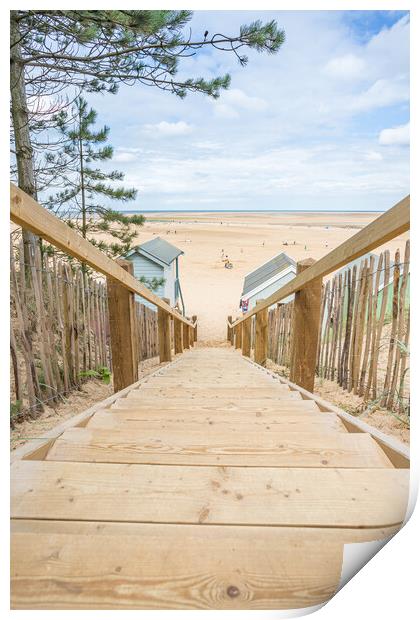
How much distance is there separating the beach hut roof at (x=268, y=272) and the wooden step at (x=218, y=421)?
9.05 metres

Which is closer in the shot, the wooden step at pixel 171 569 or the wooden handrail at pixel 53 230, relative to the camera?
the wooden step at pixel 171 569

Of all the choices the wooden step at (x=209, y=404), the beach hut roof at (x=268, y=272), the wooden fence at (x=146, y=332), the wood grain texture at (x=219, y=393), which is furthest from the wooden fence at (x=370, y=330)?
the beach hut roof at (x=268, y=272)

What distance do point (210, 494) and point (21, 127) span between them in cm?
230

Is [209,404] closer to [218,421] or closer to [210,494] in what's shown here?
[218,421]

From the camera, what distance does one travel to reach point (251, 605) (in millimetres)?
694

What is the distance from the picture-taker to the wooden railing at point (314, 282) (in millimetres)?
1117

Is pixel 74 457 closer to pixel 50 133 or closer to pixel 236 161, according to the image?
pixel 236 161

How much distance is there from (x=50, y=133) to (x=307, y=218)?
5161 centimetres

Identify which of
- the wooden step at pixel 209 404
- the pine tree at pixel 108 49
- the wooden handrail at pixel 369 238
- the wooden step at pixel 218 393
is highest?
the pine tree at pixel 108 49

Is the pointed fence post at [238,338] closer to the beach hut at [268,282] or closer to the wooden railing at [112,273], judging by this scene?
the beach hut at [268,282]

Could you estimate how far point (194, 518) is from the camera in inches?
31.4

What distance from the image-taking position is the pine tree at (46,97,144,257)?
4.52m

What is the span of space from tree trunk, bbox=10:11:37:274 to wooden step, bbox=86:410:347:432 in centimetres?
126
